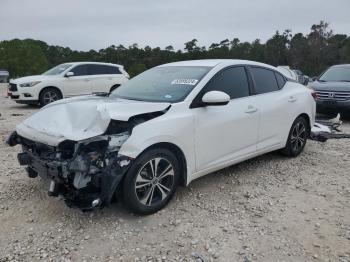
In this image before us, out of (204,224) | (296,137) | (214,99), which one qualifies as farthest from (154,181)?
(296,137)

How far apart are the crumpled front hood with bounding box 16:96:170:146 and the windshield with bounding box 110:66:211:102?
0.29 m

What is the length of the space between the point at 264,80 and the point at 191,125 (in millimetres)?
1863

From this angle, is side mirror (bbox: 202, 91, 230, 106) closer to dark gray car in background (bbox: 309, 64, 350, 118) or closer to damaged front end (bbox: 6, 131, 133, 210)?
damaged front end (bbox: 6, 131, 133, 210)

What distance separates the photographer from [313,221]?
402 centimetres

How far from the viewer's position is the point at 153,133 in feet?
12.8

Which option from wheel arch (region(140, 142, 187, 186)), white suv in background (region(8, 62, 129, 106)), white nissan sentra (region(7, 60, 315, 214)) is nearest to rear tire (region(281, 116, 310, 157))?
white nissan sentra (region(7, 60, 315, 214))

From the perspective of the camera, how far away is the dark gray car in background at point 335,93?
31.3 ft

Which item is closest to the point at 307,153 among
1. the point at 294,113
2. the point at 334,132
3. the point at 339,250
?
the point at 294,113

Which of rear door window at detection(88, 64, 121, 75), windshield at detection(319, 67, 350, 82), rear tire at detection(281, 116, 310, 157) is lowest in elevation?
rear tire at detection(281, 116, 310, 157)

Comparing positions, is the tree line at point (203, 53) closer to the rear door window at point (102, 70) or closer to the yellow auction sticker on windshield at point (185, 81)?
the rear door window at point (102, 70)

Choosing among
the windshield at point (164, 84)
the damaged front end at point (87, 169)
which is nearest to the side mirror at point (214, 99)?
the windshield at point (164, 84)

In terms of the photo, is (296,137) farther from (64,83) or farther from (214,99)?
(64,83)

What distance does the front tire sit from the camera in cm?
379

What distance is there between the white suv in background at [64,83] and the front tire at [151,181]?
31.5 feet
